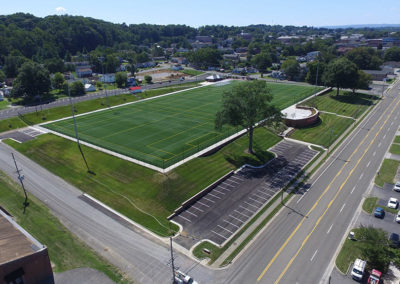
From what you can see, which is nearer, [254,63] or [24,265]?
[24,265]

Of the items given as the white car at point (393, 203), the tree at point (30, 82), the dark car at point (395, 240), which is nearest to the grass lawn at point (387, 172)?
the white car at point (393, 203)

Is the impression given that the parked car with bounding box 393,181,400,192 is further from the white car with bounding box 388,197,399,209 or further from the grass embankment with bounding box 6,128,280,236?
the grass embankment with bounding box 6,128,280,236

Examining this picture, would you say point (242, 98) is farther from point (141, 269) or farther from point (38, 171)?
point (38, 171)

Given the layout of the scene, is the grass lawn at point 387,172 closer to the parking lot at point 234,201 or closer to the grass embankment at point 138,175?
the parking lot at point 234,201

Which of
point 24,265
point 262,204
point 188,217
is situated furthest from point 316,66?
point 24,265

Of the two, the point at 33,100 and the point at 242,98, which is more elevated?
the point at 242,98

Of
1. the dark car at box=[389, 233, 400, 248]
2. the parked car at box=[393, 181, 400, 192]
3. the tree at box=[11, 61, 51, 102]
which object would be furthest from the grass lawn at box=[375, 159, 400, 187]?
the tree at box=[11, 61, 51, 102]

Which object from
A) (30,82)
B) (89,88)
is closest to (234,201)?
(30,82)

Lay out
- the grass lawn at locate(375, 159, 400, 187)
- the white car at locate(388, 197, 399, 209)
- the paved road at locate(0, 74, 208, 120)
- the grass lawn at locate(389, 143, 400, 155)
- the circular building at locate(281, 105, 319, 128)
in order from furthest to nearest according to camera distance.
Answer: the paved road at locate(0, 74, 208, 120)
the circular building at locate(281, 105, 319, 128)
the grass lawn at locate(389, 143, 400, 155)
the grass lawn at locate(375, 159, 400, 187)
the white car at locate(388, 197, 399, 209)
